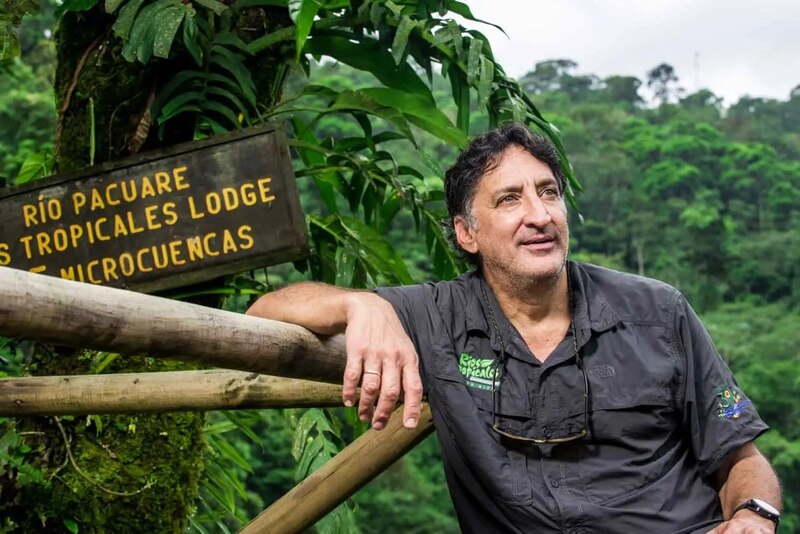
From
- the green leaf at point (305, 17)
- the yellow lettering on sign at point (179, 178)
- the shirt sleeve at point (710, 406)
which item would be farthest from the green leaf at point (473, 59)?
the shirt sleeve at point (710, 406)

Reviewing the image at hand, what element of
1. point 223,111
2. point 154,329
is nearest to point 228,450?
point 223,111

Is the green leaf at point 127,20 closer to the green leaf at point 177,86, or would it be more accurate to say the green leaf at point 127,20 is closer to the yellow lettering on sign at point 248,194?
the green leaf at point 177,86

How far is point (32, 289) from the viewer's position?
1.21m

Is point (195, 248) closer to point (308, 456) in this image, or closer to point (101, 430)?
point (101, 430)

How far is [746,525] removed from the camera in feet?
5.54

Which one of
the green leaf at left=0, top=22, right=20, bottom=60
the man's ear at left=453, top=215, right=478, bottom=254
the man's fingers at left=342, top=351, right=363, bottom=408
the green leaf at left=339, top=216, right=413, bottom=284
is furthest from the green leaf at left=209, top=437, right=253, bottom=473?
the man's fingers at left=342, top=351, right=363, bottom=408

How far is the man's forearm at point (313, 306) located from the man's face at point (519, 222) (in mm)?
273

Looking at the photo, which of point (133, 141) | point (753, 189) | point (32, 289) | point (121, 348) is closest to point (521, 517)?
point (121, 348)

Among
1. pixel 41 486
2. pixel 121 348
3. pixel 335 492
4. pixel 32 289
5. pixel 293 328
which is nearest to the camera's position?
pixel 32 289

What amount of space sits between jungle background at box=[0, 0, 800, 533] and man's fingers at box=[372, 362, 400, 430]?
97cm

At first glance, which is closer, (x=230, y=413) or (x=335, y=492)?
(x=335, y=492)

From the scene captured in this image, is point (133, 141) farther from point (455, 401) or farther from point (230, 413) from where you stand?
point (455, 401)

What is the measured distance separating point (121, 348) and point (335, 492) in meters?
0.92

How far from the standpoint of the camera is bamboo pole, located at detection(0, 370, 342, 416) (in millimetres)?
1883
